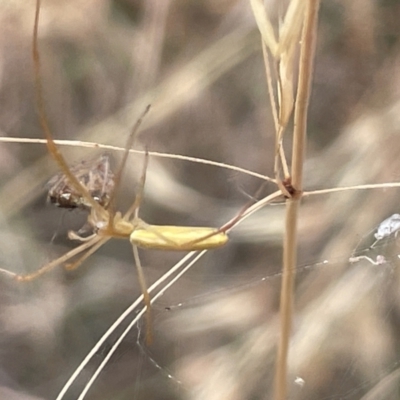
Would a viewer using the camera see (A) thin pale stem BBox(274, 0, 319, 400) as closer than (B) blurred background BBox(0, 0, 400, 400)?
Yes

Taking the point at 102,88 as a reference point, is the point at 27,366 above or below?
below

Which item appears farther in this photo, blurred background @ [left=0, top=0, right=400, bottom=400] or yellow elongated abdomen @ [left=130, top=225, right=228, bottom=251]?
blurred background @ [left=0, top=0, right=400, bottom=400]

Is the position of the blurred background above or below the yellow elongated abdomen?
above

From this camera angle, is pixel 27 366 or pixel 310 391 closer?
pixel 310 391

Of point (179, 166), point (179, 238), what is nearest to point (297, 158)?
point (179, 238)

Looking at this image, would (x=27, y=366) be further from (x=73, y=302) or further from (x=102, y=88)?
(x=102, y=88)

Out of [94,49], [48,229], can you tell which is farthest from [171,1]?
[48,229]
